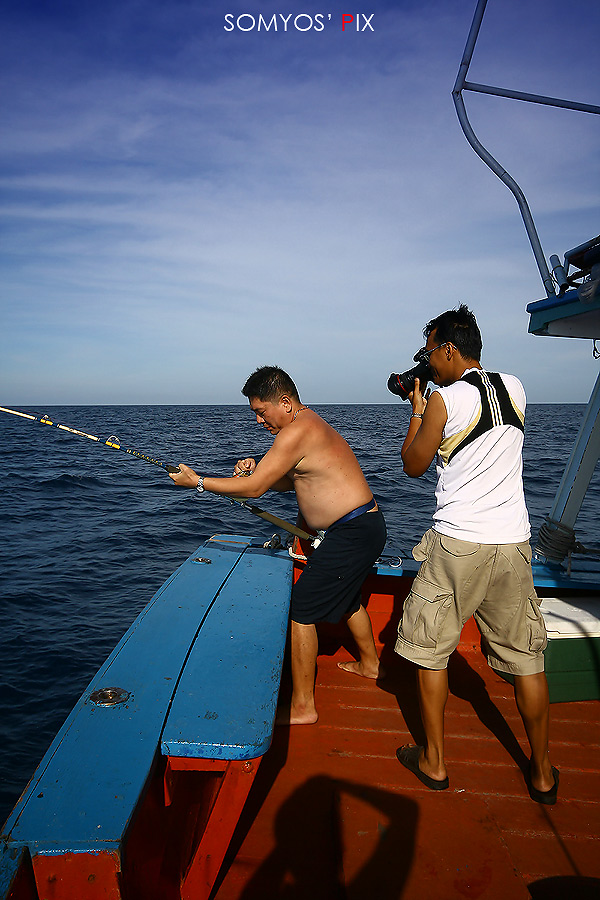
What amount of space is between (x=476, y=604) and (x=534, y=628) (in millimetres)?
260

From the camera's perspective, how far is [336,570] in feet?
9.39

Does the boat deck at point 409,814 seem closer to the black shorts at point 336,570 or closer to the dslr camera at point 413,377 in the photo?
the black shorts at point 336,570

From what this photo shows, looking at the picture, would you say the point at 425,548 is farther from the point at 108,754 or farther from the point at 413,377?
the point at 108,754

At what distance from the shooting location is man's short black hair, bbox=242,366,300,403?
118 inches

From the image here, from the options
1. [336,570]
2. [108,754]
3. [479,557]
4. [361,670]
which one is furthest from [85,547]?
[479,557]

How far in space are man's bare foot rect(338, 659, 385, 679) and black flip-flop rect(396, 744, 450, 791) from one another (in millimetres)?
636

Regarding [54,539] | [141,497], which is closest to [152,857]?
[54,539]

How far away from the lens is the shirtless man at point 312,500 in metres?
2.82

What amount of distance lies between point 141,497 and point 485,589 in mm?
11808

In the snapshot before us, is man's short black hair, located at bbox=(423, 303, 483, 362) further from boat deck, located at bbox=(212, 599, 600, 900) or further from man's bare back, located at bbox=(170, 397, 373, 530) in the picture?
boat deck, located at bbox=(212, 599, 600, 900)

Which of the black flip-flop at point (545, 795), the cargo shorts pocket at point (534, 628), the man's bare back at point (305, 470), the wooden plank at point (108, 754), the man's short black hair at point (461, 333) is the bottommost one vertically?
the black flip-flop at point (545, 795)

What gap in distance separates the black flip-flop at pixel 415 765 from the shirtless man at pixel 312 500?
1.59 ft

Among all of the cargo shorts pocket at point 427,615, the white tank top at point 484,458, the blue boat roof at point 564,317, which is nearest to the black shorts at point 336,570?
the cargo shorts pocket at point 427,615

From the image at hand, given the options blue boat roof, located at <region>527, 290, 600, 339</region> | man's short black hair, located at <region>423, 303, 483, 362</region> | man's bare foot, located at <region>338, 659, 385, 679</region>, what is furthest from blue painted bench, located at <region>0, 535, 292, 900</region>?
blue boat roof, located at <region>527, 290, 600, 339</region>
